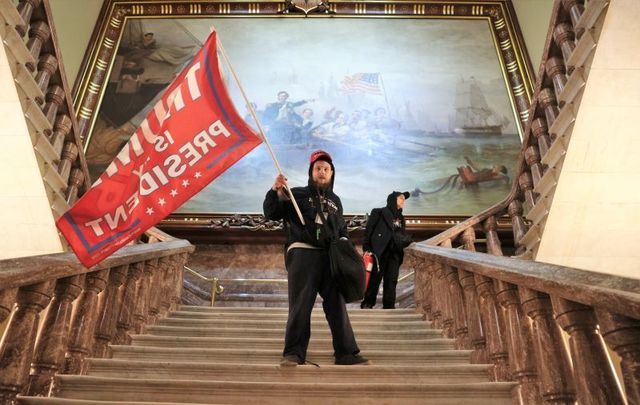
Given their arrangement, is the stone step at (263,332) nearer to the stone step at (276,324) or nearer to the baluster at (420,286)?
the stone step at (276,324)

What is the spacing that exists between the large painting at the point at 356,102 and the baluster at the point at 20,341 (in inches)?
241

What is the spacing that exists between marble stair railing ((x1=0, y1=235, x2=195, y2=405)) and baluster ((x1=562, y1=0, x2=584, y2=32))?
3612 millimetres

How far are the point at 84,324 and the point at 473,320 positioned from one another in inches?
90.3

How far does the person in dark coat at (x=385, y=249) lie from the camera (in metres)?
5.90

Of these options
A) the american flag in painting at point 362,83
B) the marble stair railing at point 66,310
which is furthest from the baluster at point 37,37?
the american flag in painting at point 362,83

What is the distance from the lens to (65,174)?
4.98 m

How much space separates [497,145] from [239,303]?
476cm

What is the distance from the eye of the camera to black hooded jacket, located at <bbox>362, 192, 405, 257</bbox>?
19.4 ft

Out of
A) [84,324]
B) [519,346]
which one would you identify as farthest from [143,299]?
[519,346]

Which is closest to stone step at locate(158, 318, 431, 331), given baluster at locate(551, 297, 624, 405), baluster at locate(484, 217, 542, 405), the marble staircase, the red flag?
the marble staircase

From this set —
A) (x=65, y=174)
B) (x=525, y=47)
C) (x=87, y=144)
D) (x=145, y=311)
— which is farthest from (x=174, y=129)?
(x=525, y=47)

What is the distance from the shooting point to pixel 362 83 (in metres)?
10.2

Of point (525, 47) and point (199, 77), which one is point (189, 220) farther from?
point (525, 47)

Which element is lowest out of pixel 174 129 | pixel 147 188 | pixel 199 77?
pixel 147 188
